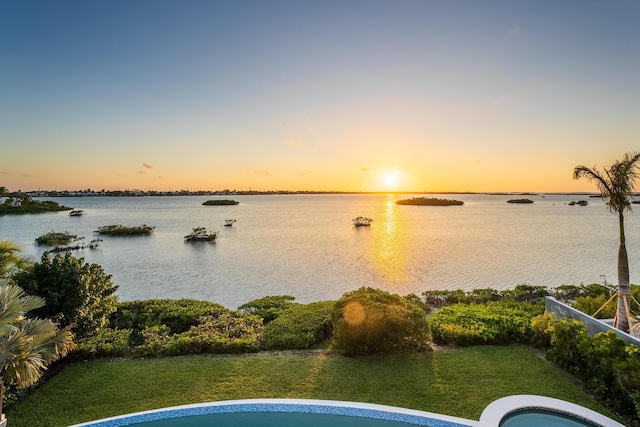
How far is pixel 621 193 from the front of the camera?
7.52 m

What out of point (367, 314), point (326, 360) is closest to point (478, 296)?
point (367, 314)

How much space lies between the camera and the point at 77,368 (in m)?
7.58

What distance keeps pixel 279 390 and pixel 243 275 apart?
14.8 metres

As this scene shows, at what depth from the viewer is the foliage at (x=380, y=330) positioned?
8.05 m

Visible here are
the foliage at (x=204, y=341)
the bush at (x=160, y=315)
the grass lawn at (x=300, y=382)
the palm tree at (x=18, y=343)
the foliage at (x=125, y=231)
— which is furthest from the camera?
the foliage at (x=125, y=231)

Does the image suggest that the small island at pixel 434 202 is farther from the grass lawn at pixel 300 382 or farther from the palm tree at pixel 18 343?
the palm tree at pixel 18 343

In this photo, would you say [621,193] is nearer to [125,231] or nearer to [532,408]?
[532,408]

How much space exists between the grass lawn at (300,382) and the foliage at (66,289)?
3.99 ft

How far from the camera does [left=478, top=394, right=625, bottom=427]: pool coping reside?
5.31m

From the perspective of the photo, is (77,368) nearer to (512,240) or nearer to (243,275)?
(243,275)

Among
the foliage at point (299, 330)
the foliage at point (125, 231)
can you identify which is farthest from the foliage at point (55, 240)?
the foliage at point (299, 330)

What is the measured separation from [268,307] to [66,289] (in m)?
6.29

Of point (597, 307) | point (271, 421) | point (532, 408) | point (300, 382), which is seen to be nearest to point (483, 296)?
point (597, 307)

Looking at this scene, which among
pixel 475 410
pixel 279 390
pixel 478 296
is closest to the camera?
pixel 475 410
